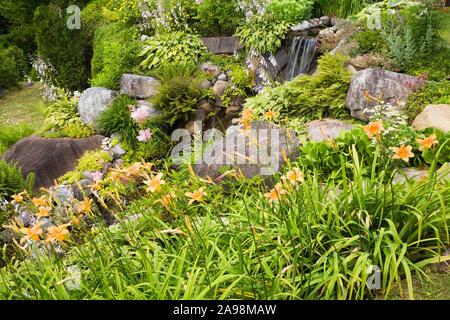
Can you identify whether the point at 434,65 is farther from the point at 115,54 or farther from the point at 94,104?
the point at 115,54

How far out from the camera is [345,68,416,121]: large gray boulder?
4203 mm

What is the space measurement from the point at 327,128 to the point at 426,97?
1.26 metres

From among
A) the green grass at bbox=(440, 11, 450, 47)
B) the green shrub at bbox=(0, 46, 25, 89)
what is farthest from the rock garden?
the green shrub at bbox=(0, 46, 25, 89)

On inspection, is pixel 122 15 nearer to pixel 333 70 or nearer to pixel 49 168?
pixel 49 168

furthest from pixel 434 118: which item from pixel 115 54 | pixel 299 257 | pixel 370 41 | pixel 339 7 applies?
pixel 115 54

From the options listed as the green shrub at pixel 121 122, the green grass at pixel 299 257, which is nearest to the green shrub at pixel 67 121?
the green shrub at pixel 121 122

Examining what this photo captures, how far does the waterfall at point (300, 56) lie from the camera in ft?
19.6

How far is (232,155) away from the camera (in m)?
3.71

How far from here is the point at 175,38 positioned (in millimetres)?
6820

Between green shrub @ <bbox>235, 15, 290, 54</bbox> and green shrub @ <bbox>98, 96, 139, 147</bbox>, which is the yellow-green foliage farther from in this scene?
green shrub @ <bbox>235, 15, 290, 54</bbox>

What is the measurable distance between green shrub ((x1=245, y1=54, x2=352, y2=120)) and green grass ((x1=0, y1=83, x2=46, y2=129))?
18.1 feet

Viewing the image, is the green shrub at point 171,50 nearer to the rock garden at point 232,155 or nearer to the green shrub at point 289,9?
the rock garden at point 232,155

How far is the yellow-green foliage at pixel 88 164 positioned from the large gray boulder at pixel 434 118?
15.3 feet
